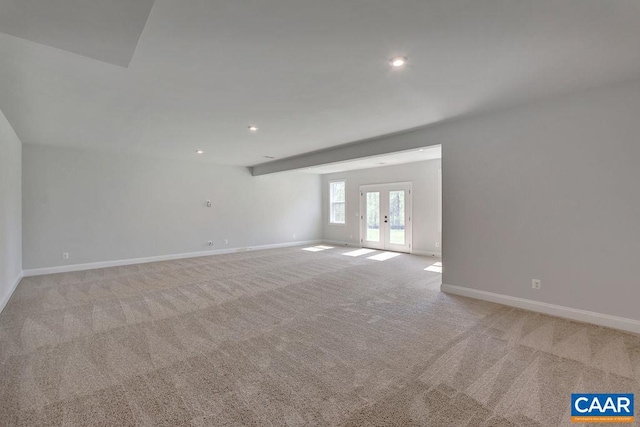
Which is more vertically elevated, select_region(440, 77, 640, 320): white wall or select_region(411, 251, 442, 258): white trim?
select_region(440, 77, 640, 320): white wall

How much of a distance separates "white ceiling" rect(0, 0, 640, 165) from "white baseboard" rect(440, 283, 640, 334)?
2518 mm

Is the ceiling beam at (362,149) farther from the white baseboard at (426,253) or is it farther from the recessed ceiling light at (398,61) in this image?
the white baseboard at (426,253)

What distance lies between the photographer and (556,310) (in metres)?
3.41

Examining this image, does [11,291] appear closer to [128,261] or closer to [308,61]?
[128,261]

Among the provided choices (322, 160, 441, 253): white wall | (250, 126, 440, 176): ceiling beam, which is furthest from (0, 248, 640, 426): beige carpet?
(322, 160, 441, 253): white wall

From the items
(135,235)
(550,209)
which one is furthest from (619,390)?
(135,235)

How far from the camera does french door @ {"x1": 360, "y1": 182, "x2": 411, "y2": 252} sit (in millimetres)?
8250

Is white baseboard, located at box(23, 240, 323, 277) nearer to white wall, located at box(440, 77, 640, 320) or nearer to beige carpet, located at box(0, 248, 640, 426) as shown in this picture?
beige carpet, located at box(0, 248, 640, 426)

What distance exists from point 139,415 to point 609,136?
4.96m

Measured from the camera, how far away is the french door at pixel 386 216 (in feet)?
27.1

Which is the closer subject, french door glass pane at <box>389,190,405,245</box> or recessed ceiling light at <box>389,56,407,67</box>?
recessed ceiling light at <box>389,56,407,67</box>

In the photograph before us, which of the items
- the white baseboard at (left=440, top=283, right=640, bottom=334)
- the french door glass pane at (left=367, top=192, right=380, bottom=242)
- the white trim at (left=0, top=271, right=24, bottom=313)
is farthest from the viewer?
the french door glass pane at (left=367, top=192, right=380, bottom=242)

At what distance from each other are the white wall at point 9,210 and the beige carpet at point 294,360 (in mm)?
379

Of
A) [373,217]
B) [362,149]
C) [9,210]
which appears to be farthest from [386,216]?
[9,210]
